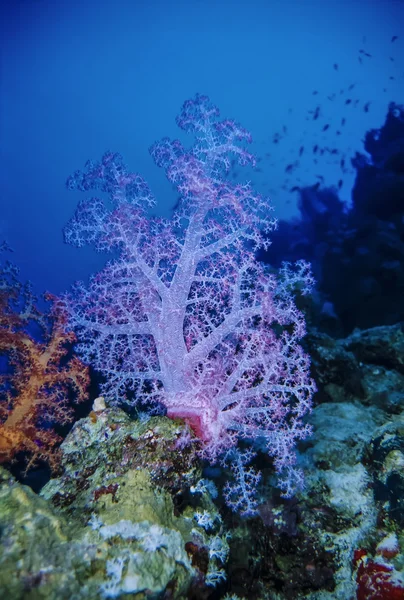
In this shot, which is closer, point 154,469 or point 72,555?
point 72,555

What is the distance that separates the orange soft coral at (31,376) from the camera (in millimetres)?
4062

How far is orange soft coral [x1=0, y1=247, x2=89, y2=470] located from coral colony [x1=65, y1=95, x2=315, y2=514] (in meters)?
0.49

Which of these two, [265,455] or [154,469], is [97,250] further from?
[265,455]

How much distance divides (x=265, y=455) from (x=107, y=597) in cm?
324

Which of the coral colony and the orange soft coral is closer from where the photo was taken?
the coral colony

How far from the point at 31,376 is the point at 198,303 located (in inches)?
98.2

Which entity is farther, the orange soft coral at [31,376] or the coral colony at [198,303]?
the orange soft coral at [31,376]

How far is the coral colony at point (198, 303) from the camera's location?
12.6ft

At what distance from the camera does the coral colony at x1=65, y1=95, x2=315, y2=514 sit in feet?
12.6

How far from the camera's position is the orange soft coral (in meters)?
4.06

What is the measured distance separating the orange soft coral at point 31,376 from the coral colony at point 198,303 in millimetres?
487

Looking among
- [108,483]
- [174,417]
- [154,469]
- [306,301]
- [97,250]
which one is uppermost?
[306,301]

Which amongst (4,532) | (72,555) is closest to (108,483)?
(72,555)

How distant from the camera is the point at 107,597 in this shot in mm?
2088
